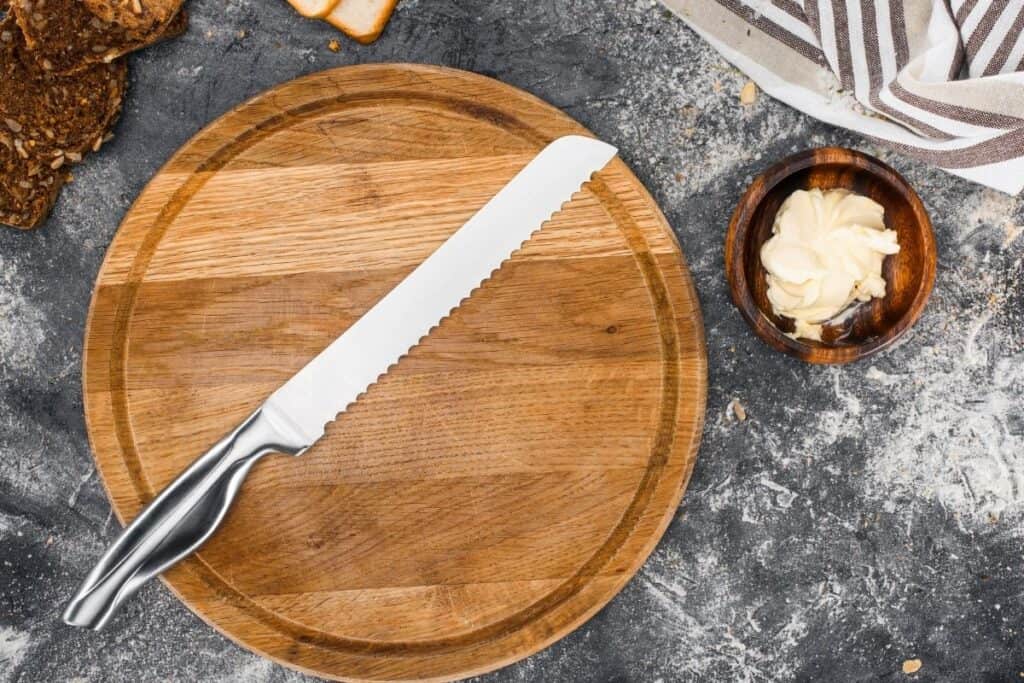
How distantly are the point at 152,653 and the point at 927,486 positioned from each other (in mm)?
1151

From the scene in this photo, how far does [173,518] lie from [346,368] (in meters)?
0.27

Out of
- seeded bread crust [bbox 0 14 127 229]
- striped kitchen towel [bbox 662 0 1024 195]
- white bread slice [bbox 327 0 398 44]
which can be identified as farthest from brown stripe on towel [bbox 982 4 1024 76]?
seeded bread crust [bbox 0 14 127 229]

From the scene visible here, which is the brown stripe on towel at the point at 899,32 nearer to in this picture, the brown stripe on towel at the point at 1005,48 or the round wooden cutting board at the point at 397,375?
the brown stripe on towel at the point at 1005,48

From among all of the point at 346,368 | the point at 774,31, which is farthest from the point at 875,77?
the point at 346,368

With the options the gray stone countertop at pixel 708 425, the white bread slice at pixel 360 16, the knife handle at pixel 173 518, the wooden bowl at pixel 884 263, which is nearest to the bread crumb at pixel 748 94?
the gray stone countertop at pixel 708 425

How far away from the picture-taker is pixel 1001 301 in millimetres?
1091

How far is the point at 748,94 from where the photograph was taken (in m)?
1.05

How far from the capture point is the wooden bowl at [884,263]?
0.96 metres

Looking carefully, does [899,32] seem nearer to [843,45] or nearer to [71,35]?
[843,45]

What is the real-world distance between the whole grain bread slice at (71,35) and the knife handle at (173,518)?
1.71 ft

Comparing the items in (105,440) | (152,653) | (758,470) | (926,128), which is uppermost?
(105,440)

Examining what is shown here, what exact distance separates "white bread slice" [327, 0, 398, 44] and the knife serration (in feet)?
0.99

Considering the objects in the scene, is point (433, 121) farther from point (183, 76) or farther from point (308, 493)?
point (308, 493)

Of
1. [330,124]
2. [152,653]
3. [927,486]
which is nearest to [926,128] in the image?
[927,486]
